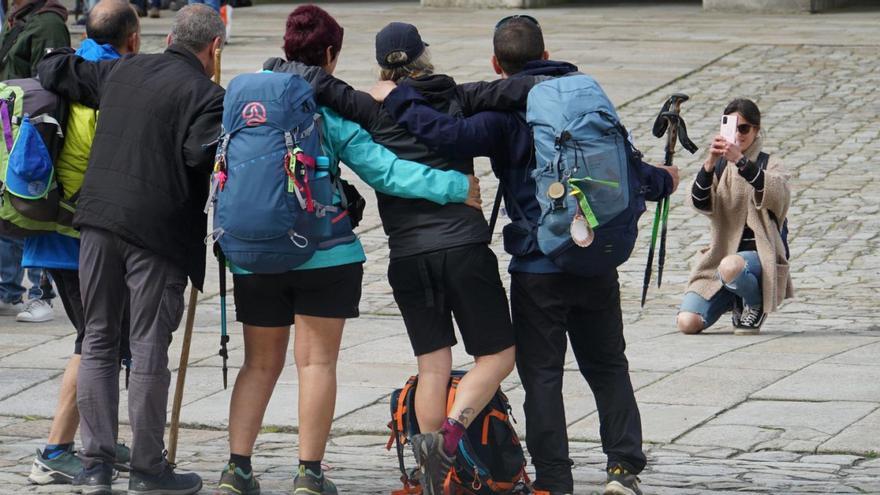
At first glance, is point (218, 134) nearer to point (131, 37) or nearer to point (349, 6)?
point (131, 37)

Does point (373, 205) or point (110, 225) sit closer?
point (110, 225)

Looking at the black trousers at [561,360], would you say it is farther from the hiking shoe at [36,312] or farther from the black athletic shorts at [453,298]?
the hiking shoe at [36,312]

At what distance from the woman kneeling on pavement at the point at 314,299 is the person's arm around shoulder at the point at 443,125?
106 millimetres

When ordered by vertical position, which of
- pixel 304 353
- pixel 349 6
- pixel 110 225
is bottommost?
pixel 349 6


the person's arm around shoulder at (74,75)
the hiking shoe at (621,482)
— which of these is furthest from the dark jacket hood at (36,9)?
the hiking shoe at (621,482)

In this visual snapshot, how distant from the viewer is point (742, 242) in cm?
916

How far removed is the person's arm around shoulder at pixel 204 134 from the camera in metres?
5.76

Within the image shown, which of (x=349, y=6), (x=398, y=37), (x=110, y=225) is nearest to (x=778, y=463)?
(x=398, y=37)

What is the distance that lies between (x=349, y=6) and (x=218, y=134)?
21.6m

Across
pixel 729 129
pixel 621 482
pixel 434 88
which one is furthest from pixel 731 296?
pixel 434 88

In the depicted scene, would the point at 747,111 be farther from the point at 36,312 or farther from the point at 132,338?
the point at 36,312

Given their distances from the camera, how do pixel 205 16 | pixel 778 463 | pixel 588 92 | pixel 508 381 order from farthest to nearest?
pixel 508 381
pixel 778 463
pixel 205 16
pixel 588 92

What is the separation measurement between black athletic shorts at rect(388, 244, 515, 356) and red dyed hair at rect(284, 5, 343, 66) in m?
0.76

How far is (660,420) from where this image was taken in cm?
727
